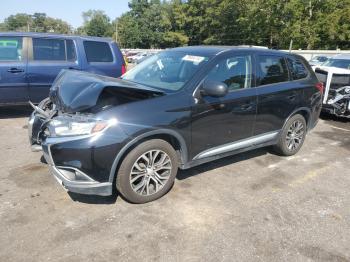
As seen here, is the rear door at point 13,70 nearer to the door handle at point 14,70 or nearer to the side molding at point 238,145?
the door handle at point 14,70

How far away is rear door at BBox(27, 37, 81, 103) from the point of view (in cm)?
701

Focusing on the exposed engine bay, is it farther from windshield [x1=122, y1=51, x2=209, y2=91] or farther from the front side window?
the front side window

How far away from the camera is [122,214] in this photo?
11.5 feet

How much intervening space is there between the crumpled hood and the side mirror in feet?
1.74

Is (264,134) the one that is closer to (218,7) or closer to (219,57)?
(219,57)

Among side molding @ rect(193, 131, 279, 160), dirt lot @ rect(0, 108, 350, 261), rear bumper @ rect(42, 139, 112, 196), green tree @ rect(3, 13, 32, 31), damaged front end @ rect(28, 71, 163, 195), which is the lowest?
dirt lot @ rect(0, 108, 350, 261)

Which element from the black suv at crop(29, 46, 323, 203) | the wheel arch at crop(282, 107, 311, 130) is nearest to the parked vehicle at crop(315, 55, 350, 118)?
the wheel arch at crop(282, 107, 311, 130)

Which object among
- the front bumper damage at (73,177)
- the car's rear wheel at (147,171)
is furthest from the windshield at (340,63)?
the front bumper damage at (73,177)

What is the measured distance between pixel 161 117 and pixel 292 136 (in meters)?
2.81

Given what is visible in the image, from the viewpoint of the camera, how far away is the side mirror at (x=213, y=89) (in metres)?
3.79

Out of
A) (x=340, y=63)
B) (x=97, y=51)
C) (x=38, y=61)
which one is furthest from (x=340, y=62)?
(x=38, y=61)

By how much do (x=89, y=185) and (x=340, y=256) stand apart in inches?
95.6

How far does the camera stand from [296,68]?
542 cm

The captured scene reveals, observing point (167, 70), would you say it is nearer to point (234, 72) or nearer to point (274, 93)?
point (234, 72)
